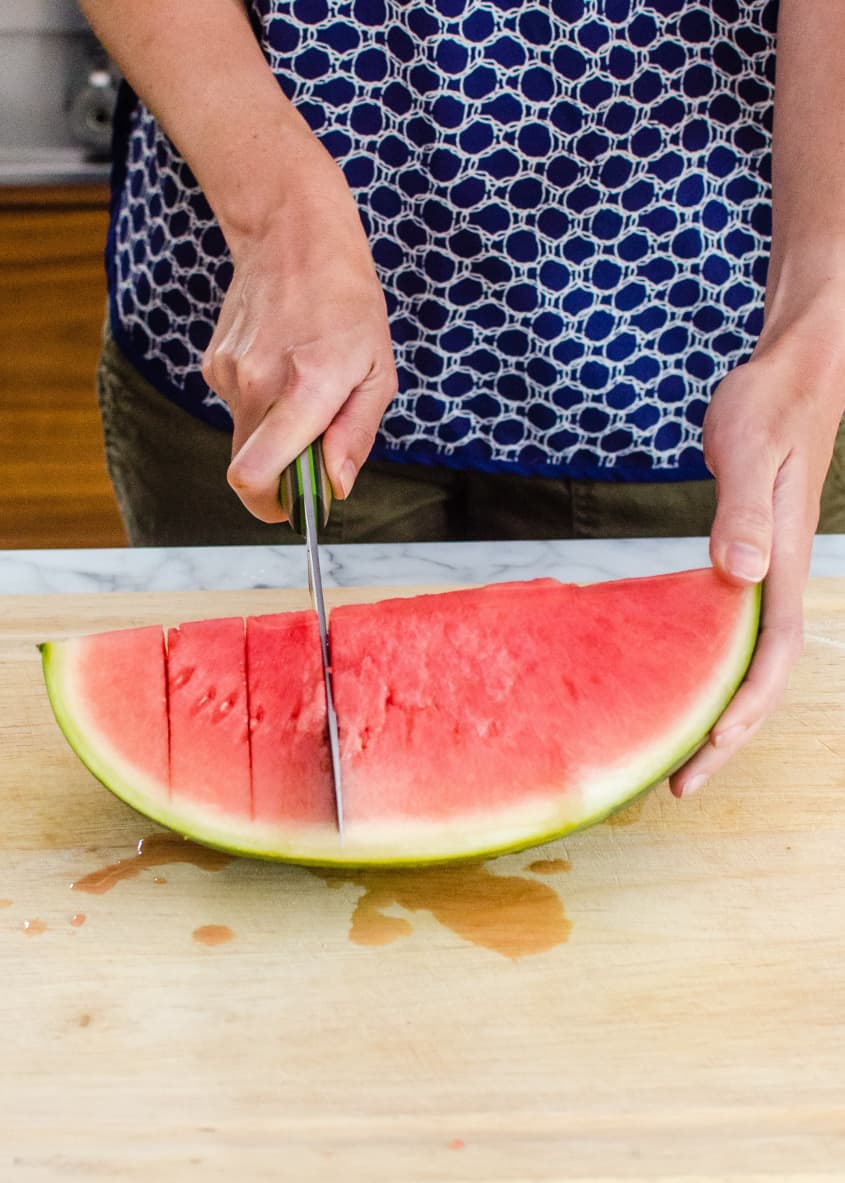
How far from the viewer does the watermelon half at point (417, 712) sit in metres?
0.95

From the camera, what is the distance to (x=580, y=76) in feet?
4.44

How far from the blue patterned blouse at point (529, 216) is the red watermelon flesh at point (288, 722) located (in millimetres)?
507

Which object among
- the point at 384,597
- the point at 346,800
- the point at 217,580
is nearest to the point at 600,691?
the point at 346,800

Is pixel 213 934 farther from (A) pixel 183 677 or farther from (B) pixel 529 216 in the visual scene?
(B) pixel 529 216

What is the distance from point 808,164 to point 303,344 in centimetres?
56

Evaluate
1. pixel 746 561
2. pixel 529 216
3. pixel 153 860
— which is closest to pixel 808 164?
pixel 529 216

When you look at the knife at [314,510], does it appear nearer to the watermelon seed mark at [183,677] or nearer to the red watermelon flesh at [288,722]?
the red watermelon flesh at [288,722]

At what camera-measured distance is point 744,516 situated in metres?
1.01

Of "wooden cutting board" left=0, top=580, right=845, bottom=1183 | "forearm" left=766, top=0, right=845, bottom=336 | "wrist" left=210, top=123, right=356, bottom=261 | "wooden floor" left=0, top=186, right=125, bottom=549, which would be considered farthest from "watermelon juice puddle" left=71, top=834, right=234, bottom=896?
"wooden floor" left=0, top=186, right=125, bottom=549

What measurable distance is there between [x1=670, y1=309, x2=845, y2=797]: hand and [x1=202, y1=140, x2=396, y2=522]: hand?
337 mm

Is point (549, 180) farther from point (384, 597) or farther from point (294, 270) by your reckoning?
point (384, 597)

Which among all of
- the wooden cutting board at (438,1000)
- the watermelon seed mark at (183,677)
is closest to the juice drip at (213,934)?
the wooden cutting board at (438,1000)

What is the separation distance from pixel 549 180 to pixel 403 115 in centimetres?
19

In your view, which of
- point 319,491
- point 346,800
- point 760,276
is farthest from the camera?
point 760,276
